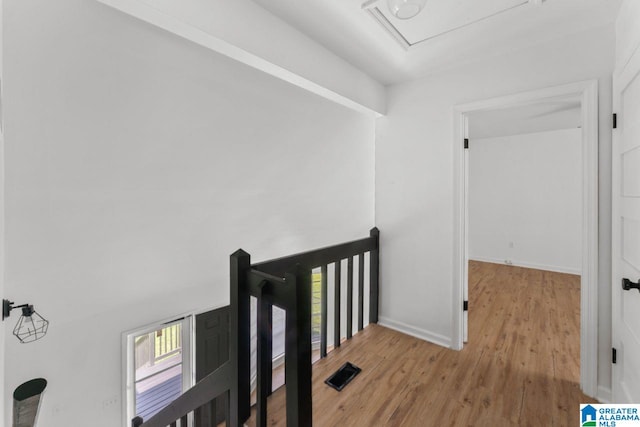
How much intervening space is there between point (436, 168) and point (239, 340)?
6.90 feet

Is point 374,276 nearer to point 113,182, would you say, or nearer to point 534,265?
point 113,182

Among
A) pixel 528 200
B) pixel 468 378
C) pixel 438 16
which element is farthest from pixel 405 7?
pixel 528 200

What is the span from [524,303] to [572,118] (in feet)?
9.55

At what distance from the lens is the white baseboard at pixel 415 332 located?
2.54m

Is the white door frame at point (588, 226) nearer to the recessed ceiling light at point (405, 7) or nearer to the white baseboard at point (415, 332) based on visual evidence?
the white baseboard at point (415, 332)

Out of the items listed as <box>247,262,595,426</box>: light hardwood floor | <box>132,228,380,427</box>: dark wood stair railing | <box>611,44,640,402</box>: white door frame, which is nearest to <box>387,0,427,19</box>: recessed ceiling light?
<box>611,44,640,402</box>: white door frame

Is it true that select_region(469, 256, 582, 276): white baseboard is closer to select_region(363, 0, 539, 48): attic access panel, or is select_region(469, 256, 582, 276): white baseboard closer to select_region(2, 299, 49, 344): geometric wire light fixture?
select_region(363, 0, 539, 48): attic access panel

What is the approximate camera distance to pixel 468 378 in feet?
6.85

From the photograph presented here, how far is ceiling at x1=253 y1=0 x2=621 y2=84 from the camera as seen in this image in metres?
1.75

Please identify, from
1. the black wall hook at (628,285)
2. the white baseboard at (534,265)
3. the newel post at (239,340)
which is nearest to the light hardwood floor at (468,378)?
the newel post at (239,340)

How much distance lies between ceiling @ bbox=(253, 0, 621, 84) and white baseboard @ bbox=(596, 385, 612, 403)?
7.73 ft

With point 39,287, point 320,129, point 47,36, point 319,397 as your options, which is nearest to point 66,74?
point 47,36

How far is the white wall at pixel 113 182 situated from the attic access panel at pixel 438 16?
990 mm

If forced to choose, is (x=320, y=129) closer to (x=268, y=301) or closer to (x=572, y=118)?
(x=268, y=301)
